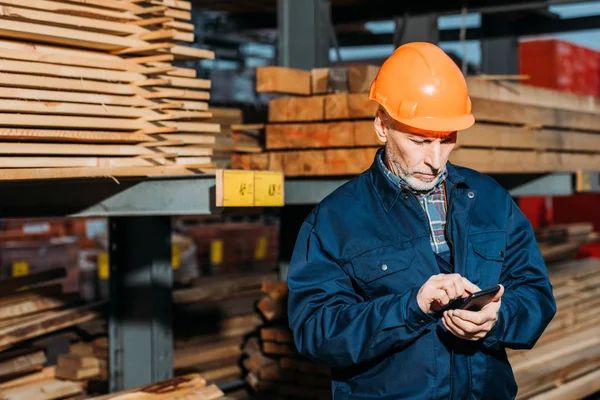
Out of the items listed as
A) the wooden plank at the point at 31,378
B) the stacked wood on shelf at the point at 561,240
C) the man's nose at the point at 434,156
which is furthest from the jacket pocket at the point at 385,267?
the stacked wood on shelf at the point at 561,240

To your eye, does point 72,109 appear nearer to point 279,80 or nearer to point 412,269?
point 279,80

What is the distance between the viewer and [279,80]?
494cm

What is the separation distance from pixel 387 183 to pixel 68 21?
1.71m

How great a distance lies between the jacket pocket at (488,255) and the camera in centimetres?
278

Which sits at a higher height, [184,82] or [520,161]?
[184,82]

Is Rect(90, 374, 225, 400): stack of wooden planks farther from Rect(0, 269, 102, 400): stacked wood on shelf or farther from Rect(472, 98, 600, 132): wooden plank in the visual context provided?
Rect(472, 98, 600, 132): wooden plank

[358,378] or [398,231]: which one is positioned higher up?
[398,231]

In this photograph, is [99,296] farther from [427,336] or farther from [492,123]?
[427,336]

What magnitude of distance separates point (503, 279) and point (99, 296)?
923cm

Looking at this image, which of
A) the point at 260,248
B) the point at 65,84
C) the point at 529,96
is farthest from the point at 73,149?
the point at 260,248

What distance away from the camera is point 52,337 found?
6148 mm

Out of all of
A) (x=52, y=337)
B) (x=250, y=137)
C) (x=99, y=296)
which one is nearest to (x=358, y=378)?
(x=250, y=137)

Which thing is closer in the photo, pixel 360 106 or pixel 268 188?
pixel 268 188

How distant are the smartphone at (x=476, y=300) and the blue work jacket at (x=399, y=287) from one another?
9 cm
